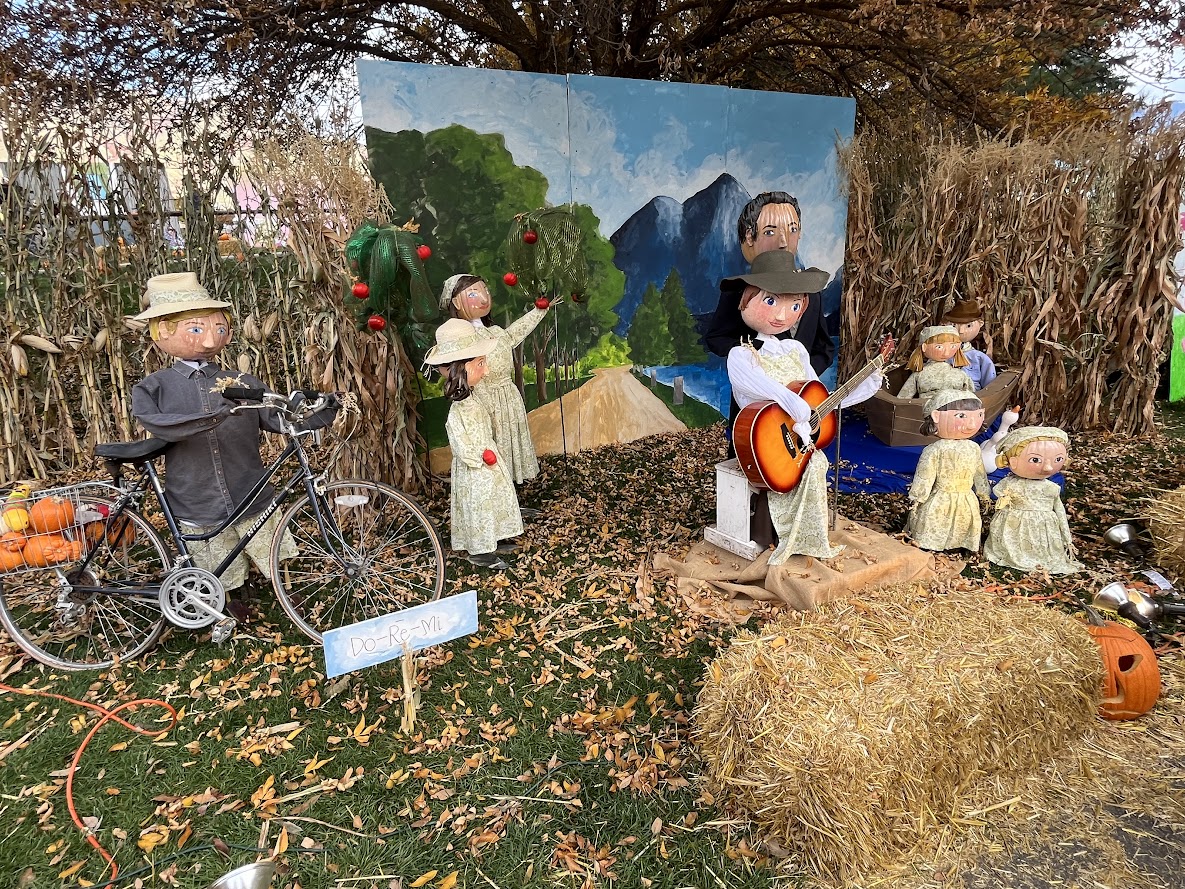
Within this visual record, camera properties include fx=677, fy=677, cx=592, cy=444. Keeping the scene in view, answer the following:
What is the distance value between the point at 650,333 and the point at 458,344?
3.10 meters

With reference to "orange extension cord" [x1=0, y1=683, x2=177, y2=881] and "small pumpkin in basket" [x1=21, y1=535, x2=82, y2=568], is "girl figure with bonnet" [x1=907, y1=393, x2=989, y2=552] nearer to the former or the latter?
"orange extension cord" [x1=0, y1=683, x2=177, y2=881]

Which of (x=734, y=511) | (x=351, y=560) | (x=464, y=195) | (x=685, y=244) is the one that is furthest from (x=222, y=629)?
(x=685, y=244)

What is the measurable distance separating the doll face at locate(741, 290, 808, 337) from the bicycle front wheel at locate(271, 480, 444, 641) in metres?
2.04

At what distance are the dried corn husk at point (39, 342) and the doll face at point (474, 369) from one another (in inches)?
140

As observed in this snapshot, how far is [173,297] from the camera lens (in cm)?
321

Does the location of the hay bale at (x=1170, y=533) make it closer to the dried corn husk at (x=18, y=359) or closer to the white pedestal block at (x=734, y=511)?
the white pedestal block at (x=734, y=511)

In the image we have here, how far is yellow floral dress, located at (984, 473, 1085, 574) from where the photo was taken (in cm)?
397

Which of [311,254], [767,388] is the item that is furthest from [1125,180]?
[311,254]

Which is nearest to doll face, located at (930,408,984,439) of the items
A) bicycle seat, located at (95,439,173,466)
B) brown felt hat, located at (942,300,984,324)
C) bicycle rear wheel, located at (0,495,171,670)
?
brown felt hat, located at (942,300,984,324)

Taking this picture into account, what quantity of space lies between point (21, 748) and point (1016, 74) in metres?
12.6

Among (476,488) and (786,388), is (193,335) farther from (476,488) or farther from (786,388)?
(786,388)

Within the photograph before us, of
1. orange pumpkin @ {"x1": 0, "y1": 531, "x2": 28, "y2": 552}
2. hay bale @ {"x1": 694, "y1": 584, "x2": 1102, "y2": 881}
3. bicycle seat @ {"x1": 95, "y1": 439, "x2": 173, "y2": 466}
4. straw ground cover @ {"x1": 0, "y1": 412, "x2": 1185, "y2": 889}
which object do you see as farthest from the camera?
orange pumpkin @ {"x1": 0, "y1": 531, "x2": 28, "y2": 552}

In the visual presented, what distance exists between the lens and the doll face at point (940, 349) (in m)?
5.46

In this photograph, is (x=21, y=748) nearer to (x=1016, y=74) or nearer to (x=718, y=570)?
(x=718, y=570)
